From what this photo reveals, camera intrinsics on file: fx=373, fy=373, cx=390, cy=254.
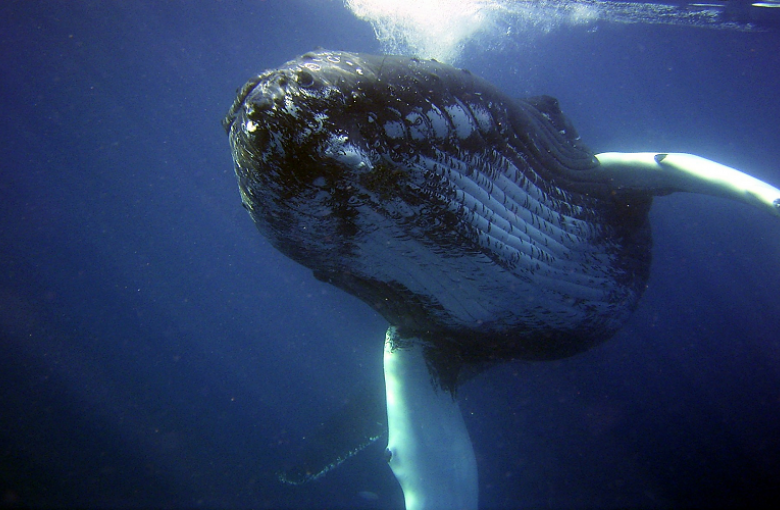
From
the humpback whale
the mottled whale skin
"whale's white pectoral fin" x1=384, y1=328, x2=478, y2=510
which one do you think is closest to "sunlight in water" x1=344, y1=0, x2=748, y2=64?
the humpback whale

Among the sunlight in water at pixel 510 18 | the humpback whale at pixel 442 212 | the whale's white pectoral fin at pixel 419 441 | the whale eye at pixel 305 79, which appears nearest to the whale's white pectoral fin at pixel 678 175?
the humpback whale at pixel 442 212

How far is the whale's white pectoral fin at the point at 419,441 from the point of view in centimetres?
455

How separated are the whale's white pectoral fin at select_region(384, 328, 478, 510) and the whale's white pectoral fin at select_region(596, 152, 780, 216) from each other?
3.05 m

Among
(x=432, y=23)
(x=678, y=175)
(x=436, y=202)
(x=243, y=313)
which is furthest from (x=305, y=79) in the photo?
(x=243, y=313)

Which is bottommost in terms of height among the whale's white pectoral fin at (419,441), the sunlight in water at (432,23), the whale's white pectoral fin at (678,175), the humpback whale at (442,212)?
the whale's white pectoral fin at (419,441)

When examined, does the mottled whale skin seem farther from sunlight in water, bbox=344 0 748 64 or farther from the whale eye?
sunlight in water, bbox=344 0 748 64

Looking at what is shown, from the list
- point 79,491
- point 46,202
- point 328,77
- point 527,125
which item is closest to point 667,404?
point 527,125

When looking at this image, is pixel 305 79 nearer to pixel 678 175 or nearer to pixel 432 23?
pixel 678 175

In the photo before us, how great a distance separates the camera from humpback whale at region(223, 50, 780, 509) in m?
1.70

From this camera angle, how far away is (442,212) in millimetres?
2201

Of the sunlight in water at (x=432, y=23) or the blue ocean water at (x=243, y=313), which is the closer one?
the blue ocean water at (x=243, y=313)

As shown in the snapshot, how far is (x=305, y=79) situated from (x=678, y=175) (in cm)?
402

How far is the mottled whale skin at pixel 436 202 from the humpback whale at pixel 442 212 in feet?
0.04

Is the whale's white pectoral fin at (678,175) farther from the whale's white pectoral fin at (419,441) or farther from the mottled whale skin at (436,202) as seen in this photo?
the whale's white pectoral fin at (419,441)
